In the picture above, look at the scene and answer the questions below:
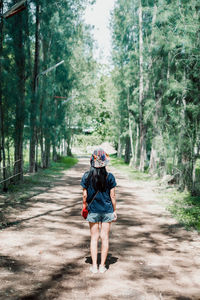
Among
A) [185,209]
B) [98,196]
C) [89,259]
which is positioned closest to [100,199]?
[98,196]

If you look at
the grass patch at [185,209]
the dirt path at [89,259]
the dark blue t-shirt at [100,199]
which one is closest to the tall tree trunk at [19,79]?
the dirt path at [89,259]

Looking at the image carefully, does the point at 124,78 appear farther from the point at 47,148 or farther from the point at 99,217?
the point at 99,217

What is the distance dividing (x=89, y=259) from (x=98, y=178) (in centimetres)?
157

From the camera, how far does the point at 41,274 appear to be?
189 inches

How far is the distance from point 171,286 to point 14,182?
35.1 feet

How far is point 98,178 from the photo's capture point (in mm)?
4824

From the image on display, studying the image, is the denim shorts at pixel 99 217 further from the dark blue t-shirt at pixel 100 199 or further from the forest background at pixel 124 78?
the forest background at pixel 124 78

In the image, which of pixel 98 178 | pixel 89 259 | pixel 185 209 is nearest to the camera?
pixel 98 178

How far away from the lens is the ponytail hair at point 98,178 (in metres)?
4.82

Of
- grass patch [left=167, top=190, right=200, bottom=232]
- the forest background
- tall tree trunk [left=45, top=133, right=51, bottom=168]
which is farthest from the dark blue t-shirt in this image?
tall tree trunk [left=45, top=133, right=51, bottom=168]

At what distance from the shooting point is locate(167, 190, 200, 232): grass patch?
8.61 metres

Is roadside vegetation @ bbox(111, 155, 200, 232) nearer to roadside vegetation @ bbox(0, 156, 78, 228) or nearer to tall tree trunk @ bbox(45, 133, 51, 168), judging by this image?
roadside vegetation @ bbox(0, 156, 78, 228)

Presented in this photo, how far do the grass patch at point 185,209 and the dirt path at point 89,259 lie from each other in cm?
36

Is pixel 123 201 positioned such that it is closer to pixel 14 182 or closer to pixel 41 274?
pixel 14 182
